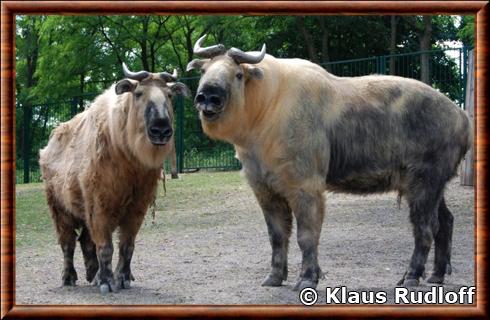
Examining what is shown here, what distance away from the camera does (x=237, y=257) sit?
30.6ft

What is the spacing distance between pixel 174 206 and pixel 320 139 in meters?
7.53

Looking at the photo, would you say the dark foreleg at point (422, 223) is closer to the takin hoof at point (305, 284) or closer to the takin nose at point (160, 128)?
the takin hoof at point (305, 284)

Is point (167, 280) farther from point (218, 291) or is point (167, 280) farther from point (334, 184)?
point (334, 184)

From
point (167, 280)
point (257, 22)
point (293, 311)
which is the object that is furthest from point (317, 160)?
point (257, 22)

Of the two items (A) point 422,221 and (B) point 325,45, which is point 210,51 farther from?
(B) point 325,45

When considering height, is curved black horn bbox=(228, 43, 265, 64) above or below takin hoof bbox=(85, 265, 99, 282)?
above

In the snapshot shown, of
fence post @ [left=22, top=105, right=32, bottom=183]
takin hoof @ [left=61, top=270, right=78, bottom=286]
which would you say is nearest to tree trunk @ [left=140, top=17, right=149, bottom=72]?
fence post @ [left=22, top=105, right=32, bottom=183]

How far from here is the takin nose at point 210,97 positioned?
673cm

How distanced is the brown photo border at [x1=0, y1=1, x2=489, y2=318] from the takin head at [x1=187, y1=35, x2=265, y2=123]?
1768 millimetres

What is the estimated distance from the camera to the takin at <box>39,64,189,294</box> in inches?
283

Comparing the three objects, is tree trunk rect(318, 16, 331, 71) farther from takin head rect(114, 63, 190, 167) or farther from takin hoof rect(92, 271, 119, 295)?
takin hoof rect(92, 271, 119, 295)

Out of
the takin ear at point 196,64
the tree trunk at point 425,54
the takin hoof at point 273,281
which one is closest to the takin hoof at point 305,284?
the takin hoof at point 273,281

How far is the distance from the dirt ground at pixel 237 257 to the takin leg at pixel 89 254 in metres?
0.17

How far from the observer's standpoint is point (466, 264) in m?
8.60
